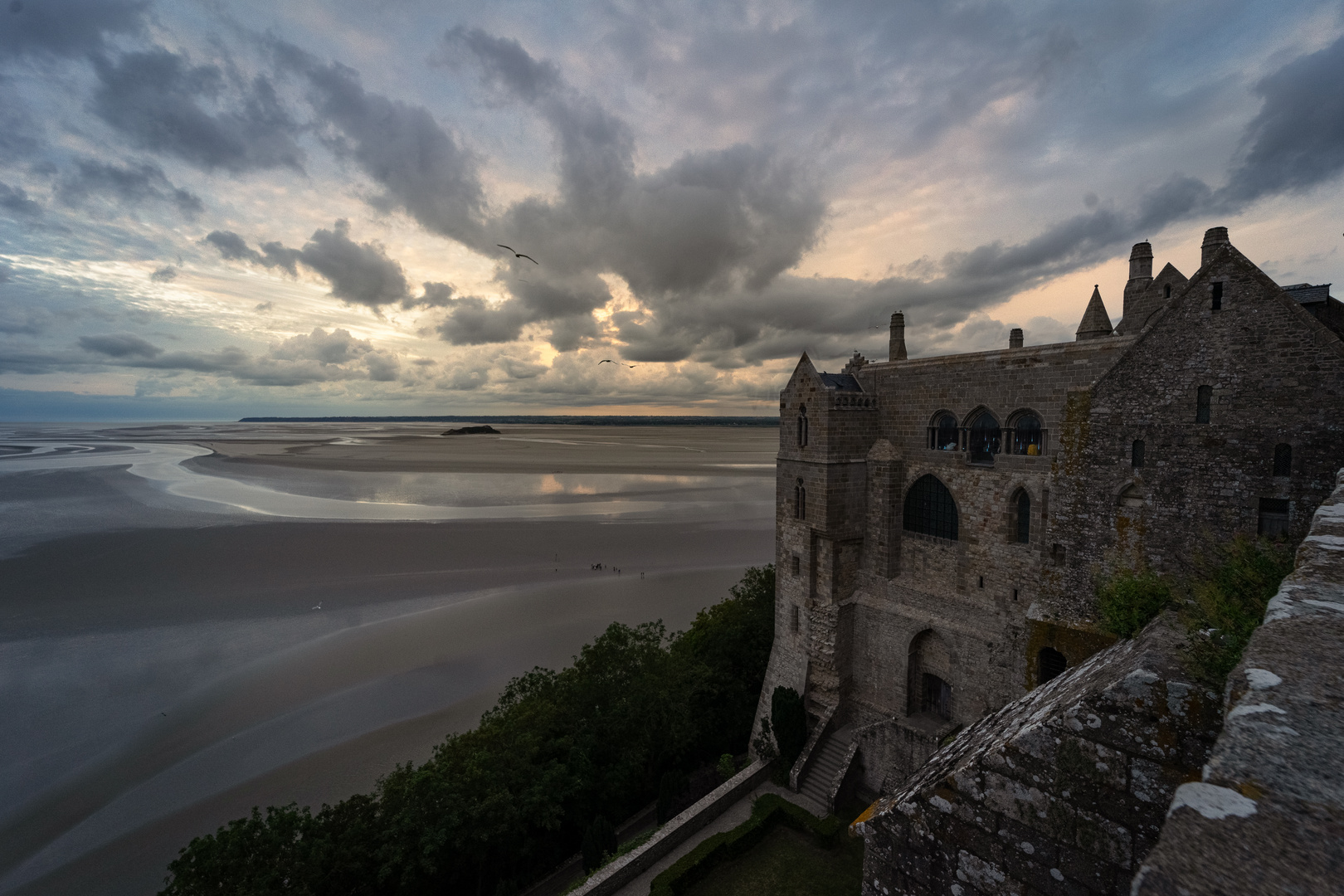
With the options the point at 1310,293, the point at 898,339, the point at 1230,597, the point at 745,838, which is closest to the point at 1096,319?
A: the point at 898,339

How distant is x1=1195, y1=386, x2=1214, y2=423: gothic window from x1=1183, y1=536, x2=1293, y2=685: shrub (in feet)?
6.39

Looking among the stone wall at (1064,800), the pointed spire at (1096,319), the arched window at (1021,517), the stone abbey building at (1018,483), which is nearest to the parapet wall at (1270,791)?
the stone wall at (1064,800)

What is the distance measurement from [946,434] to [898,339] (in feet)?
18.8

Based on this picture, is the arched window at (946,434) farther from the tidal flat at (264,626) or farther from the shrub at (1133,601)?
the tidal flat at (264,626)

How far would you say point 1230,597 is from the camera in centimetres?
652

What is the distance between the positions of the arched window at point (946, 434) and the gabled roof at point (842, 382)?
113 inches

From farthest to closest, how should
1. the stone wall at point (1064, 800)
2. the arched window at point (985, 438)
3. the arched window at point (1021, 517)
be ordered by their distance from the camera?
the arched window at point (985, 438) < the arched window at point (1021, 517) < the stone wall at point (1064, 800)

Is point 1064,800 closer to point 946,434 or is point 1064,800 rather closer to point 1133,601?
point 1133,601

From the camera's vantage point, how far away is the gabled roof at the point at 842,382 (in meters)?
19.5

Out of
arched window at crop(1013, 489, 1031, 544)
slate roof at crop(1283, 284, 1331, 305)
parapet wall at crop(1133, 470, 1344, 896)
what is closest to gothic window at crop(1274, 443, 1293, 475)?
slate roof at crop(1283, 284, 1331, 305)

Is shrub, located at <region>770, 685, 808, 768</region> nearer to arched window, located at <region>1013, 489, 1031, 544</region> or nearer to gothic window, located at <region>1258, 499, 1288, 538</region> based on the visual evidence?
arched window, located at <region>1013, 489, 1031, 544</region>

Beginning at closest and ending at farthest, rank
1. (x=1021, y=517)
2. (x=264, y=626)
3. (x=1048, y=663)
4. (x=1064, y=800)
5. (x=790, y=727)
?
(x=1064, y=800) → (x=1048, y=663) → (x=1021, y=517) → (x=790, y=727) → (x=264, y=626)

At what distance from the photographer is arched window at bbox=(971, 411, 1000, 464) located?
17.0m

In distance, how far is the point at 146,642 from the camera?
26.6 m
